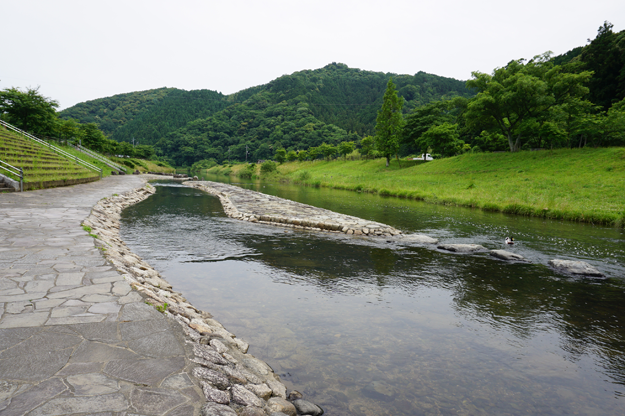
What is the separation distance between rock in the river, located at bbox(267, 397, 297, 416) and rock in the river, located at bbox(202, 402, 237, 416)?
619mm

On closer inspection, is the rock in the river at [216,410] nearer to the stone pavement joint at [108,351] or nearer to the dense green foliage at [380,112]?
the stone pavement joint at [108,351]

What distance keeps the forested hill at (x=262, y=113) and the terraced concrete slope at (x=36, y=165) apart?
78.5 metres

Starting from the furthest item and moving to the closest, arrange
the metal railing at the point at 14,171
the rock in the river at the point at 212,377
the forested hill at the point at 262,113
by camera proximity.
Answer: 1. the forested hill at the point at 262,113
2. the metal railing at the point at 14,171
3. the rock in the river at the point at 212,377

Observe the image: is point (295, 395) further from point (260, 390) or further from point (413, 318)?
point (413, 318)

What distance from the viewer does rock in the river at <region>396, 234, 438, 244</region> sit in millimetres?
12008

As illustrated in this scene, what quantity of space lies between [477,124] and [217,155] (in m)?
100

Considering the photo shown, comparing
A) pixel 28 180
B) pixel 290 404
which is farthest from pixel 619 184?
pixel 28 180

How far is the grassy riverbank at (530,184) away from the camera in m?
18.3

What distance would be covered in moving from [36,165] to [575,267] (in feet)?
88.7

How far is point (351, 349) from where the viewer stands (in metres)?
4.94

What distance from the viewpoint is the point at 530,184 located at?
25328 millimetres

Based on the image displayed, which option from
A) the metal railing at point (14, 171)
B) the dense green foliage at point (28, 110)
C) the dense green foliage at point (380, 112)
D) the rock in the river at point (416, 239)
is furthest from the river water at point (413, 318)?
the dense green foliage at point (28, 110)

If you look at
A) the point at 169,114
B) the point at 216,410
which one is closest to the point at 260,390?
the point at 216,410

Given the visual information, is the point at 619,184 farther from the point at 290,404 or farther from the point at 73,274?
the point at 73,274
